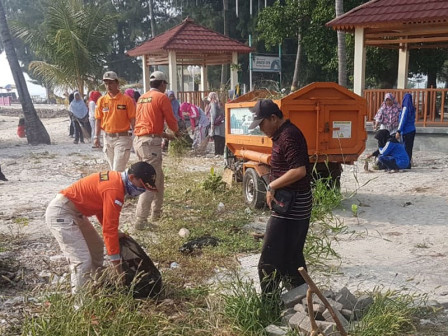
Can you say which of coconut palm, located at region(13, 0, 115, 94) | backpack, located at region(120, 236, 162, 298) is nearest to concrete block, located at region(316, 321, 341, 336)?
backpack, located at region(120, 236, 162, 298)

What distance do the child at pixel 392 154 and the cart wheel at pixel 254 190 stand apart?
4.00m

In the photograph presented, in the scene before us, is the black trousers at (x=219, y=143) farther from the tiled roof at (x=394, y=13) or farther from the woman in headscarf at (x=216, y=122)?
the tiled roof at (x=394, y=13)

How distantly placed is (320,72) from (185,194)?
20708 mm

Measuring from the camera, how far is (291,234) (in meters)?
3.51

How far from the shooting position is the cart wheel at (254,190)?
6793 mm

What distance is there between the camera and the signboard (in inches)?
739

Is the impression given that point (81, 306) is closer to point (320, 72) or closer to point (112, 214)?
point (112, 214)

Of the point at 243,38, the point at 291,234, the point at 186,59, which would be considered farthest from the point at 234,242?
the point at 243,38

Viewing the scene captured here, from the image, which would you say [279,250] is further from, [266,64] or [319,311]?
[266,64]

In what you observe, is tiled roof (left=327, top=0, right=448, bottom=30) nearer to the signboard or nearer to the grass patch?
the signboard

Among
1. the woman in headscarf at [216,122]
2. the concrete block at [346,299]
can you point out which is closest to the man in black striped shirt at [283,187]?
the concrete block at [346,299]

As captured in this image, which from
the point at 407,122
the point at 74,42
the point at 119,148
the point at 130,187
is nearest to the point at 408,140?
the point at 407,122

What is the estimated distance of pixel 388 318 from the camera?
10.4 ft

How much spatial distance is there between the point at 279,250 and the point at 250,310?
48 centimetres
